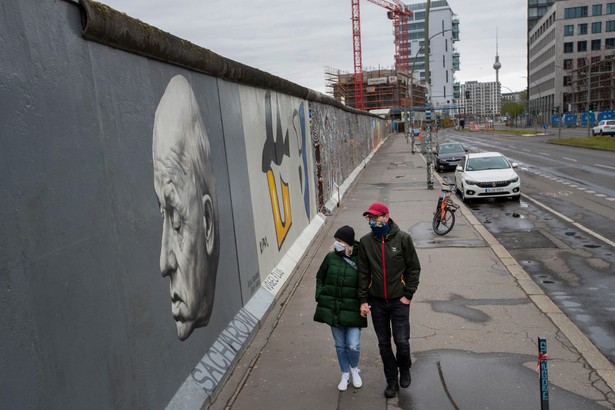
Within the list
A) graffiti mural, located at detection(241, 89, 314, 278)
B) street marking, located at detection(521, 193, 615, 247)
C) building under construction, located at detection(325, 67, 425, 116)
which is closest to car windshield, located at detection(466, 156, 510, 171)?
street marking, located at detection(521, 193, 615, 247)

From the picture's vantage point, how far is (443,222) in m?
13.2

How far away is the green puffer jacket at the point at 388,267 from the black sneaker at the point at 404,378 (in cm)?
83

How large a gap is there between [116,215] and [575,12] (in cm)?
12362

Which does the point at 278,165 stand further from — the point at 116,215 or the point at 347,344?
the point at 116,215

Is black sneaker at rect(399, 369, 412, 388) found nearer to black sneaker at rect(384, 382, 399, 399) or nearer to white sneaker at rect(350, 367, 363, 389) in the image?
black sneaker at rect(384, 382, 399, 399)

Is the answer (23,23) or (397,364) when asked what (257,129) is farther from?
(23,23)

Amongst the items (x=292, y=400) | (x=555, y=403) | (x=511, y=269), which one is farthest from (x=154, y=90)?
(x=511, y=269)

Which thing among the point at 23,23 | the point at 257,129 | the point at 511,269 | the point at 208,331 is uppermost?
the point at 23,23

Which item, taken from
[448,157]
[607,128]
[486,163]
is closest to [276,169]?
[486,163]

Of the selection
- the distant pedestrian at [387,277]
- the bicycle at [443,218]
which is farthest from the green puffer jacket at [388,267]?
the bicycle at [443,218]

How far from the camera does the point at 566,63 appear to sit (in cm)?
11188

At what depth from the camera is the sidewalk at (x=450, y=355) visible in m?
5.24

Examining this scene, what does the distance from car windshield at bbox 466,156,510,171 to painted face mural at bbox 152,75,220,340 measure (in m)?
15.3

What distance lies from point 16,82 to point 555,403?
5.05 meters
